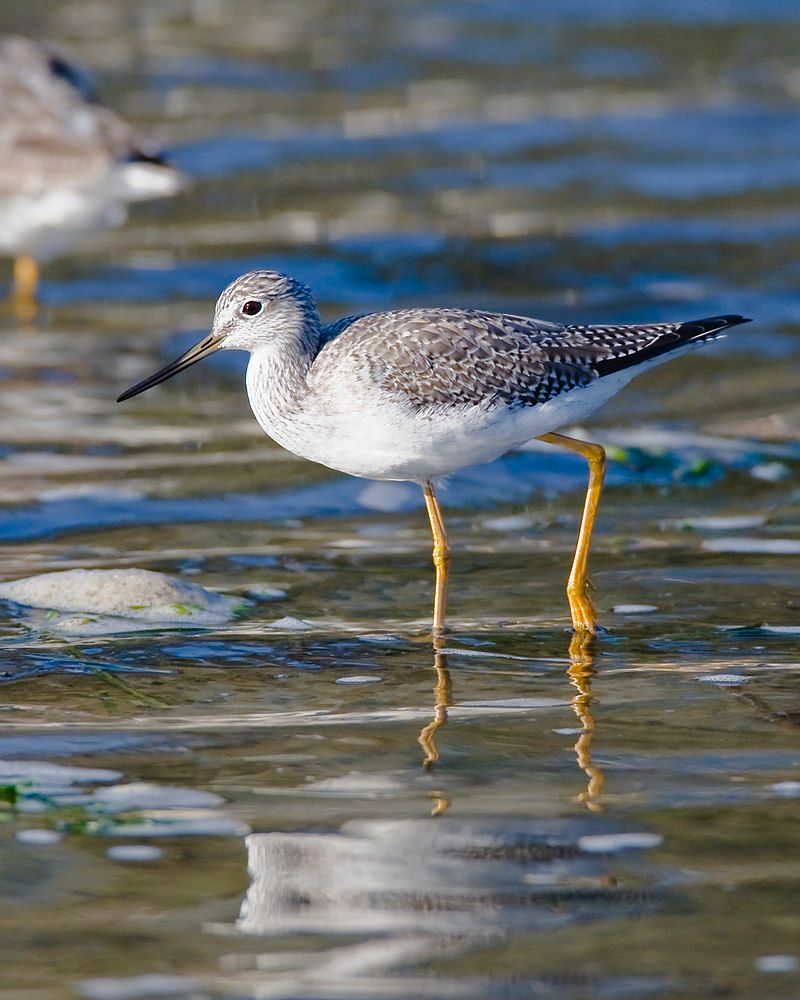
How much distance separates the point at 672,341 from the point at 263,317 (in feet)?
5.98

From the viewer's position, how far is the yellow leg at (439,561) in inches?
282

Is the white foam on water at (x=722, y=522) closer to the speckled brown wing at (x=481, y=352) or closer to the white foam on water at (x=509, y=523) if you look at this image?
the white foam on water at (x=509, y=523)

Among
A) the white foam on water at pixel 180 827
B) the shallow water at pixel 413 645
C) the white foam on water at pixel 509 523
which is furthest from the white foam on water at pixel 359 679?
the white foam on water at pixel 509 523

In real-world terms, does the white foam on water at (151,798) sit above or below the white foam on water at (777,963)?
below

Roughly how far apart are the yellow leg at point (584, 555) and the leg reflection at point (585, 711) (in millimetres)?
147

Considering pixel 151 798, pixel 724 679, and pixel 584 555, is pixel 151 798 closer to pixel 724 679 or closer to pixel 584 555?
pixel 724 679

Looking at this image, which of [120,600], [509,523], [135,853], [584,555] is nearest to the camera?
[135,853]

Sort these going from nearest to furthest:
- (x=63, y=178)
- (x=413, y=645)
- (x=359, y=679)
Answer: (x=359, y=679) → (x=413, y=645) → (x=63, y=178)

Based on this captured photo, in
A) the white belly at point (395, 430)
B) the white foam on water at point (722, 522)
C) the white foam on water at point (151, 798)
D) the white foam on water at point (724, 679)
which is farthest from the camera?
the white foam on water at point (722, 522)

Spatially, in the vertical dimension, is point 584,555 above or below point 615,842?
above

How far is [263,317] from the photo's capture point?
748 cm

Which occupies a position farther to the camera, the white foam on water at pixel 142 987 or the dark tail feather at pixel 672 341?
the dark tail feather at pixel 672 341

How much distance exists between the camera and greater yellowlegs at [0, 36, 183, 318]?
1338 centimetres

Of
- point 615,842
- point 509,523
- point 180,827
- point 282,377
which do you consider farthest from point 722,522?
point 180,827
